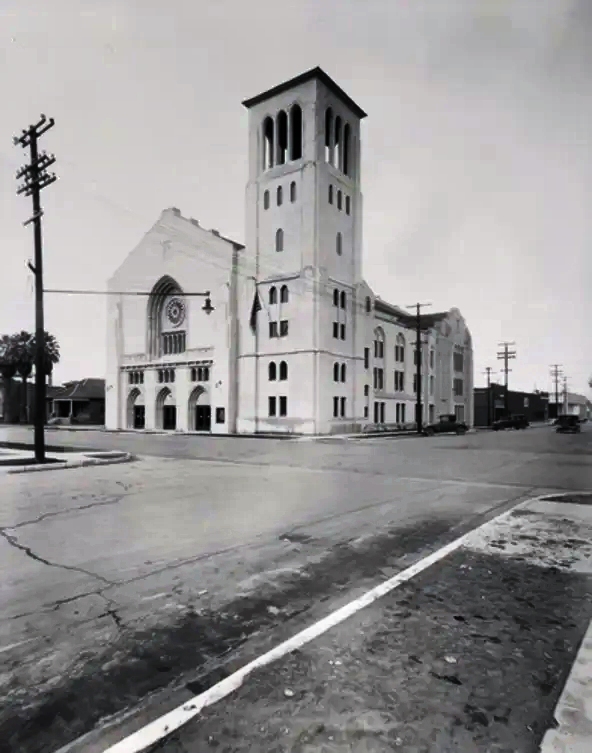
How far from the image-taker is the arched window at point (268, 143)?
47344 millimetres

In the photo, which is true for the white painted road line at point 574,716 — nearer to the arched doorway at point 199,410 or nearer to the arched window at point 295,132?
the arched doorway at point 199,410

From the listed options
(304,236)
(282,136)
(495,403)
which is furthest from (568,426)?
(282,136)

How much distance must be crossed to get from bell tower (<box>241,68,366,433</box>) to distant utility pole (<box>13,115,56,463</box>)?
1026 inches

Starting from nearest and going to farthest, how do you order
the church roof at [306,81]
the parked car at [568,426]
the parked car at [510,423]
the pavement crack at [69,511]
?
the pavement crack at [69,511], the church roof at [306,81], the parked car at [568,426], the parked car at [510,423]

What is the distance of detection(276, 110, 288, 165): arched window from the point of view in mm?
46484

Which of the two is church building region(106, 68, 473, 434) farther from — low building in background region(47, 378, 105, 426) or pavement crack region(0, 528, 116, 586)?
pavement crack region(0, 528, 116, 586)

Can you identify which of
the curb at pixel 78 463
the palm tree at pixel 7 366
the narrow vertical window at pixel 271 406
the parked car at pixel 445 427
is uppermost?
the palm tree at pixel 7 366

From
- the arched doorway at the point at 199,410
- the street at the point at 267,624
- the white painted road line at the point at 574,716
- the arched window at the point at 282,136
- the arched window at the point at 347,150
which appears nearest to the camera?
the white painted road line at the point at 574,716

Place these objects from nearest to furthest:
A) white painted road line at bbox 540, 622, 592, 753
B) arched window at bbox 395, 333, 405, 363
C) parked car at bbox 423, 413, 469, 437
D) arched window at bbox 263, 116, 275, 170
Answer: white painted road line at bbox 540, 622, 592, 753 < parked car at bbox 423, 413, 469, 437 < arched window at bbox 263, 116, 275, 170 < arched window at bbox 395, 333, 405, 363

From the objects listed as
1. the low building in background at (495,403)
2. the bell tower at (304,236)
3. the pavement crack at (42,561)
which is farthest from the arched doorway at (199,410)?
the low building in background at (495,403)

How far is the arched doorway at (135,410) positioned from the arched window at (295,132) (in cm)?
2861

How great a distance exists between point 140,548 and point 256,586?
7.23 feet

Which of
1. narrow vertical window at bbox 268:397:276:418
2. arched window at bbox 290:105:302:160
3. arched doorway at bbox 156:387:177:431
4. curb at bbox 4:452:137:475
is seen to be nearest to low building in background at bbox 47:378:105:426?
arched doorway at bbox 156:387:177:431

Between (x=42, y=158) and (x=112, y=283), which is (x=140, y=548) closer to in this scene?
(x=42, y=158)
